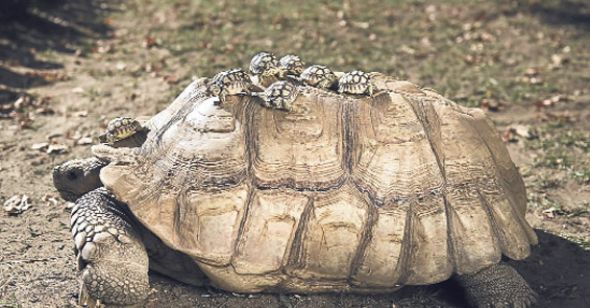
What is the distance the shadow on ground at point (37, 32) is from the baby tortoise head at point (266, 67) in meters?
4.26

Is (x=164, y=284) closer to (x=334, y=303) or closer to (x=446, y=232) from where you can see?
(x=334, y=303)

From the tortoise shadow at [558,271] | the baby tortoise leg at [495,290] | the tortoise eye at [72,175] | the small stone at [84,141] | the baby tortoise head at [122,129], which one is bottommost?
the tortoise shadow at [558,271]

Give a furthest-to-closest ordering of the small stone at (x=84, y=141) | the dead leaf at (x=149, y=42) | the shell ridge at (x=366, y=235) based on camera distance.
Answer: the dead leaf at (x=149, y=42)
the small stone at (x=84, y=141)
the shell ridge at (x=366, y=235)

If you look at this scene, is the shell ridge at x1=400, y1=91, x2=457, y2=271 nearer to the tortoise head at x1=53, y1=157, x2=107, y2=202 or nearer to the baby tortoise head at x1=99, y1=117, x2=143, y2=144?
the baby tortoise head at x1=99, y1=117, x2=143, y2=144

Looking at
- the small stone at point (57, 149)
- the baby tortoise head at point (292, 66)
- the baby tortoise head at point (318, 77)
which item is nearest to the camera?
the baby tortoise head at point (318, 77)

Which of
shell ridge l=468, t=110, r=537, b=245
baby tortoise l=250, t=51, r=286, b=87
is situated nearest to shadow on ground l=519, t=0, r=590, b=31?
shell ridge l=468, t=110, r=537, b=245

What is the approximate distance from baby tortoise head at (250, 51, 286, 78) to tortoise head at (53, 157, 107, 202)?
1165 millimetres

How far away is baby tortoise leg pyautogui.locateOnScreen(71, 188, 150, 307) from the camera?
3.91 meters

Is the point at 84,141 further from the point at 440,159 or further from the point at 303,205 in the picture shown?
the point at 440,159

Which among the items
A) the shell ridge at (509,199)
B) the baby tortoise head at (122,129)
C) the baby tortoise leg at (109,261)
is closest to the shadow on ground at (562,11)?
the shell ridge at (509,199)

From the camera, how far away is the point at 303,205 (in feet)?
13.2

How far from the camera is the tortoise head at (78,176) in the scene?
15.3ft

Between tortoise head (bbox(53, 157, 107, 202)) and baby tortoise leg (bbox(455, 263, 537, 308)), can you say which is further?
tortoise head (bbox(53, 157, 107, 202))

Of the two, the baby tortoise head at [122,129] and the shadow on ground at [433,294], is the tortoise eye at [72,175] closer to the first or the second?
the baby tortoise head at [122,129]
